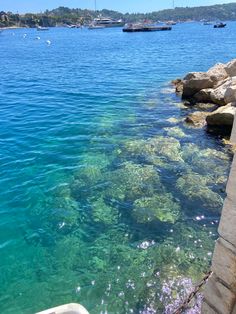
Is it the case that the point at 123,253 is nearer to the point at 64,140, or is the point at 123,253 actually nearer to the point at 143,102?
the point at 64,140

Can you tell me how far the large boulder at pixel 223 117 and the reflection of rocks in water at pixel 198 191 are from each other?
4.52 m

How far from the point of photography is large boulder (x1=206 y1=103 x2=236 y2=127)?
14836 mm

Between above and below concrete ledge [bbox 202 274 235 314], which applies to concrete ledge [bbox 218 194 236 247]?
above

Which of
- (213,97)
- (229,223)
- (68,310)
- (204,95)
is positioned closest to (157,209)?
(68,310)

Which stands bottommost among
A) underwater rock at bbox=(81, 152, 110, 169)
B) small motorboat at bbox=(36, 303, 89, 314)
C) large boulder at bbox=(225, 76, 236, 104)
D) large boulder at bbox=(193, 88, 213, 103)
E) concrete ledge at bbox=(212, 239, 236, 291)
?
large boulder at bbox=(193, 88, 213, 103)

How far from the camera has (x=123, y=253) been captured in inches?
325

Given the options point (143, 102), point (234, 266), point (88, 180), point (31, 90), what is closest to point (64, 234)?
point (88, 180)

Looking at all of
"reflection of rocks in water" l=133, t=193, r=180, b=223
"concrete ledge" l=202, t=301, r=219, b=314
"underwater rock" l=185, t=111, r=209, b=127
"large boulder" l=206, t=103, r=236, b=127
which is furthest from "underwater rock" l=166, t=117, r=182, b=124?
"concrete ledge" l=202, t=301, r=219, b=314

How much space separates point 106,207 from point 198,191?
305 cm

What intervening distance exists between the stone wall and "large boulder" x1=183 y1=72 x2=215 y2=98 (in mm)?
18253

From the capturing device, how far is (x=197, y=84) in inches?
842

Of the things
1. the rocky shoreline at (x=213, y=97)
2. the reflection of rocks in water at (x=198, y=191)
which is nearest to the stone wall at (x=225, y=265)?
the reflection of rocks in water at (x=198, y=191)

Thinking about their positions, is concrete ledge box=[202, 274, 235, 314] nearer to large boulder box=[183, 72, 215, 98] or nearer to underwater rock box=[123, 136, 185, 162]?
underwater rock box=[123, 136, 185, 162]

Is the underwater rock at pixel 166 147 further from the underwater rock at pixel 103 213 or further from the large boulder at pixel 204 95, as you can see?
the large boulder at pixel 204 95
